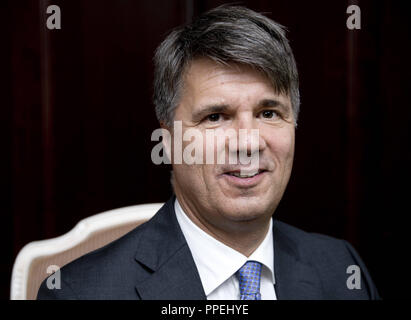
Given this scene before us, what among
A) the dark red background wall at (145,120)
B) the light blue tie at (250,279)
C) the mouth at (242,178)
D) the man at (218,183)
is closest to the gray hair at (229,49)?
the man at (218,183)

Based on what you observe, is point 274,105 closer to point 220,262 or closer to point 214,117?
point 214,117

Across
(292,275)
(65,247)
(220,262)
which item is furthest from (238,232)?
(65,247)

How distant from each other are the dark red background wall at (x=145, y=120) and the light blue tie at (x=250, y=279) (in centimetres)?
69

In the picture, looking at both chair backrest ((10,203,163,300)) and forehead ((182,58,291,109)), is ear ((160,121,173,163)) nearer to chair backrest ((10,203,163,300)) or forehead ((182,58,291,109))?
forehead ((182,58,291,109))

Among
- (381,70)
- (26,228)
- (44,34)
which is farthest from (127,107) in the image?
(381,70)

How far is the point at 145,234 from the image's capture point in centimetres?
109

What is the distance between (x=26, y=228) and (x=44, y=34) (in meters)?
0.63

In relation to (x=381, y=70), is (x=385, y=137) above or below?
below

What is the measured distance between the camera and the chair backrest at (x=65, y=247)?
123 cm

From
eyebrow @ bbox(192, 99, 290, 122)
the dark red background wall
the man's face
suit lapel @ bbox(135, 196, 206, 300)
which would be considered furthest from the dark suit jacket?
the dark red background wall

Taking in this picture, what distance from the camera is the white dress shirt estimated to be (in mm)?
1014

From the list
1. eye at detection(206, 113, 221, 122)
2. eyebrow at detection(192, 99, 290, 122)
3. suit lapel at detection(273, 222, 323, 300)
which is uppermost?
eyebrow at detection(192, 99, 290, 122)

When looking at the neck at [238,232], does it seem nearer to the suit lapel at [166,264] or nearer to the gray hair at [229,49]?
the suit lapel at [166,264]
